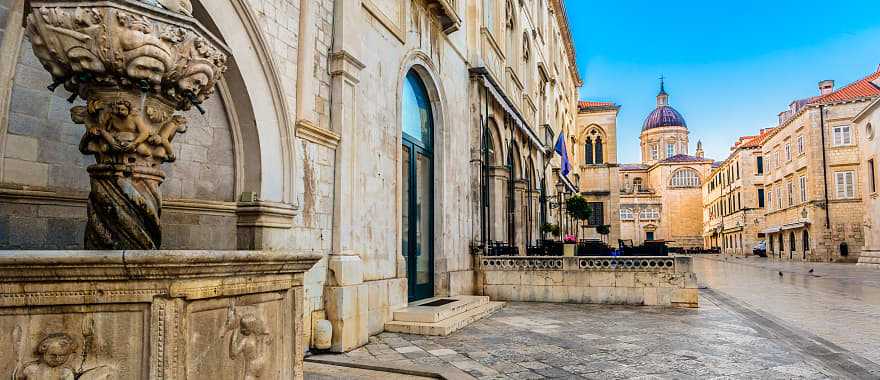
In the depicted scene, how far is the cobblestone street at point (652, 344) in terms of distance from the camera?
5.73 m

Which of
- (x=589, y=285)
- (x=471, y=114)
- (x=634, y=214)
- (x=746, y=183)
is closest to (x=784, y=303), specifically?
(x=589, y=285)

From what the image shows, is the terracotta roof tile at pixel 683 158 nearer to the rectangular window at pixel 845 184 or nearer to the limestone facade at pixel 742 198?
the limestone facade at pixel 742 198

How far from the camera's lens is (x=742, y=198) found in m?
56.2

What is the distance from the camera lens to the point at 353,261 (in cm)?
720

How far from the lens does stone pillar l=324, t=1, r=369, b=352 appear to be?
22.3ft

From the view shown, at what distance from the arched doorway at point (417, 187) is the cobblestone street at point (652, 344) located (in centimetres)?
172

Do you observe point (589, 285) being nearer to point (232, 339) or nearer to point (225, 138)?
point (225, 138)

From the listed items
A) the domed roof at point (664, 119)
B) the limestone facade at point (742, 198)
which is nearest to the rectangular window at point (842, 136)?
the limestone facade at point (742, 198)

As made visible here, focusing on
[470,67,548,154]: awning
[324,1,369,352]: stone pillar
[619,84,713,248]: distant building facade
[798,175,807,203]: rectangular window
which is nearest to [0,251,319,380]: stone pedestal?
[324,1,369,352]: stone pillar

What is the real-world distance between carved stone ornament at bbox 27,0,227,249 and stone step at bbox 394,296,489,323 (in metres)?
5.60

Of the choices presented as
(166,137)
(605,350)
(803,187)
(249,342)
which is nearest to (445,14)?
(605,350)

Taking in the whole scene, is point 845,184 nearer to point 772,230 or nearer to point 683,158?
point 772,230

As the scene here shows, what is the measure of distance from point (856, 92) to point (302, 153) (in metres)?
42.6

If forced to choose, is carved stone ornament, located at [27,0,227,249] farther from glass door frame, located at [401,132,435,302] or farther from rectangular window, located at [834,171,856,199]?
rectangular window, located at [834,171,856,199]
